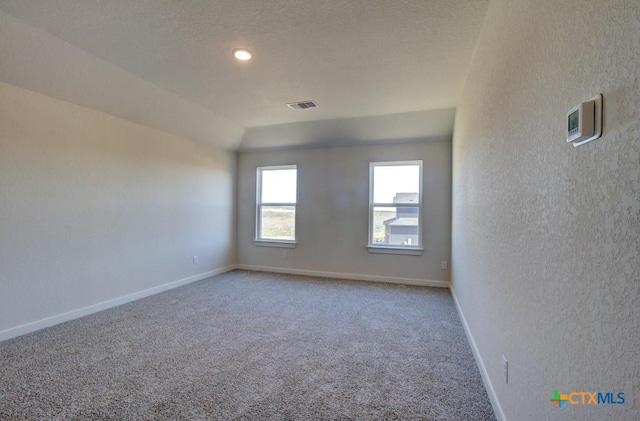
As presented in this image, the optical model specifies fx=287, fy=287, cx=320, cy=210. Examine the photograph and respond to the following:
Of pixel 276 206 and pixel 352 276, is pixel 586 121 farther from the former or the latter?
pixel 276 206

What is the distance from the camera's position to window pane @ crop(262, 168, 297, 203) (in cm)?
538

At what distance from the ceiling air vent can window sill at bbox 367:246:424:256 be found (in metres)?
2.44

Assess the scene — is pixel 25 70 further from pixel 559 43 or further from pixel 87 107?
pixel 559 43

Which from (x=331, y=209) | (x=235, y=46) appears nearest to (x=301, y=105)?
(x=235, y=46)

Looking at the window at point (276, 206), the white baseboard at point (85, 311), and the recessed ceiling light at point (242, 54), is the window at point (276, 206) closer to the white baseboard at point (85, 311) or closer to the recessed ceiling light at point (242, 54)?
the white baseboard at point (85, 311)

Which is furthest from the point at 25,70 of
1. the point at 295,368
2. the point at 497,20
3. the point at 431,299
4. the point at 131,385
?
the point at 431,299

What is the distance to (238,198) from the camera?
223 inches

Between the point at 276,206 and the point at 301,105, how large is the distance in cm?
223

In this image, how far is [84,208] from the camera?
3.18 m

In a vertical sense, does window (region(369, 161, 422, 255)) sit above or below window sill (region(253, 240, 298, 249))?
above

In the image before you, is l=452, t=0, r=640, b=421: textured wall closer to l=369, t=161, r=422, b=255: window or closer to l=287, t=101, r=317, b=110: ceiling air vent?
l=287, t=101, r=317, b=110: ceiling air vent

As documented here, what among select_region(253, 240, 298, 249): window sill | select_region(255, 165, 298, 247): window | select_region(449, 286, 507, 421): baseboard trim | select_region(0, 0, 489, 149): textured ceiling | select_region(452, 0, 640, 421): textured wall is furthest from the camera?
select_region(255, 165, 298, 247): window

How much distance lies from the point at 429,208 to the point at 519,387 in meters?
3.44

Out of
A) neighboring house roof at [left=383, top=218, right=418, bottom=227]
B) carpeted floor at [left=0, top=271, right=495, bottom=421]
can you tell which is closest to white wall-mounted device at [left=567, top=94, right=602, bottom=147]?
carpeted floor at [left=0, top=271, right=495, bottom=421]
